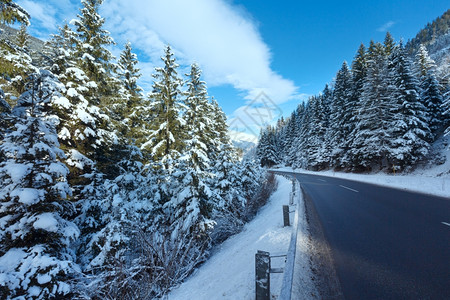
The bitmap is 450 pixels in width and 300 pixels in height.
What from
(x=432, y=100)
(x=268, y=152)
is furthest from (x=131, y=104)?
(x=268, y=152)

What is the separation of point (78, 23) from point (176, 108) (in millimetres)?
6134

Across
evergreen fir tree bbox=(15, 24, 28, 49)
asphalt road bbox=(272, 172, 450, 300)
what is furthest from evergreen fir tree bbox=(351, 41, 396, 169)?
evergreen fir tree bbox=(15, 24, 28, 49)

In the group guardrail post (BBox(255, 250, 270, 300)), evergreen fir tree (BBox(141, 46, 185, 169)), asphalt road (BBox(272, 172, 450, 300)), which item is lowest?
asphalt road (BBox(272, 172, 450, 300))

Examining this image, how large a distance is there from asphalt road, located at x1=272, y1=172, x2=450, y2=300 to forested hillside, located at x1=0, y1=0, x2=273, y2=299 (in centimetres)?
372

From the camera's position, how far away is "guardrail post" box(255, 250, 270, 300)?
2.42 metres

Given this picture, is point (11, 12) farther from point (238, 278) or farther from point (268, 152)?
point (268, 152)

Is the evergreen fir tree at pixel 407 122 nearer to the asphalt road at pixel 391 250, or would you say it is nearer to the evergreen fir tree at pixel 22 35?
the asphalt road at pixel 391 250

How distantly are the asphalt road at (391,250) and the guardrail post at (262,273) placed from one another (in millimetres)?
1681

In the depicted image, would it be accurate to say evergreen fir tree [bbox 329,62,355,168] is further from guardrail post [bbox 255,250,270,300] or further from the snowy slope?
guardrail post [bbox 255,250,270,300]

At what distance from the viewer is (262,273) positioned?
2.46 m

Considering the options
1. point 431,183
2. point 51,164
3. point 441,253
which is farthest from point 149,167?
point 431,183

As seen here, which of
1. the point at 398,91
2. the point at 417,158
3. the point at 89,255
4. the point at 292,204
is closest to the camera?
the point at 89,255

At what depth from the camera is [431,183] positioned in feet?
41.9

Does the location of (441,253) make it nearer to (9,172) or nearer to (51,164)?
(51,164)
